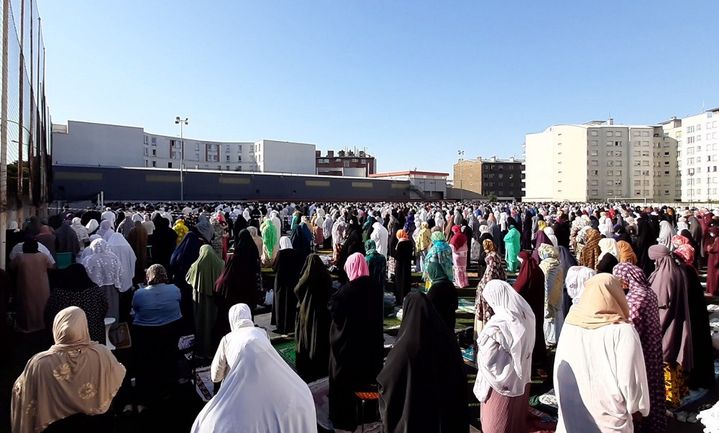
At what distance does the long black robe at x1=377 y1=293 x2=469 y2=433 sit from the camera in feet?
8.96

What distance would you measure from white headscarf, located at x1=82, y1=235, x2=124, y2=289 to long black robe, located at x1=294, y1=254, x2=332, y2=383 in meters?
2.72

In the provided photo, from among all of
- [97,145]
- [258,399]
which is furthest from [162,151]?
[258,399]

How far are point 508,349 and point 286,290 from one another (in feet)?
13.3

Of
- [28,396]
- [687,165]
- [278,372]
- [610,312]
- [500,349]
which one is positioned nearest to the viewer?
[278,372]

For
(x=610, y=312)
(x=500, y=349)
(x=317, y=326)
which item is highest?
(x=610, y=312)

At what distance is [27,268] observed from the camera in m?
5.79

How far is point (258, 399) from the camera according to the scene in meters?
2.09

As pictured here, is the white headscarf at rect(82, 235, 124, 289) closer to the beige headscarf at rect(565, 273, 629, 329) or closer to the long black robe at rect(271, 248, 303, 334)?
the long black robe at rect(271, 248, 303, 334)

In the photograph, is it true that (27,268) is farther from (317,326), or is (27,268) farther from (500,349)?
(500,349)

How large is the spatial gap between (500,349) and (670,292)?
2358 mm

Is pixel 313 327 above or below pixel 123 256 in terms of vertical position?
below

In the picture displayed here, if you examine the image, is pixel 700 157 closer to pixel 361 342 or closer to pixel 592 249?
pixel 592 249

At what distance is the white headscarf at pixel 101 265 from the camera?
5.73 meters

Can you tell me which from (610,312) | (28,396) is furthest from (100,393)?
(610,312)
